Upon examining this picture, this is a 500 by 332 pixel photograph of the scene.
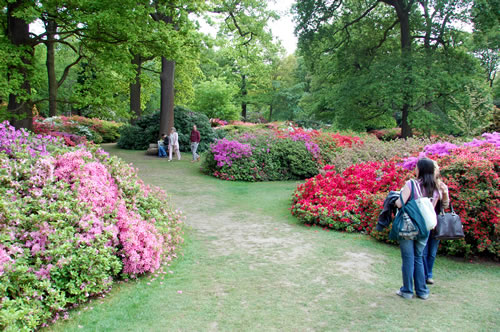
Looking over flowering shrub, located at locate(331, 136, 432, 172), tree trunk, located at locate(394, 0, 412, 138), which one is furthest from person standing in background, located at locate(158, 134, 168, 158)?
tree trunk, located at locate(394, 0, 412, 138)

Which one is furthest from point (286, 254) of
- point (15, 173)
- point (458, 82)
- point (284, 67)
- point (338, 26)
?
point (284, 67)

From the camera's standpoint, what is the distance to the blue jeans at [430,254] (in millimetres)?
4293

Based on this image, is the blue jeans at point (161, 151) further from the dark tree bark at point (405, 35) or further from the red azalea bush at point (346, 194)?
the dark tree bark at point (405, 35)

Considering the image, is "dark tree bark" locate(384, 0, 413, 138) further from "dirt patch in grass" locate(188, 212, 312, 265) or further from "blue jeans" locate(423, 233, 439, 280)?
"blue jeans" locate(423, 233, 439, 280)

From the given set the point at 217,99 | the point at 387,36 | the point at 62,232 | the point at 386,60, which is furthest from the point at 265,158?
the point at 217,99

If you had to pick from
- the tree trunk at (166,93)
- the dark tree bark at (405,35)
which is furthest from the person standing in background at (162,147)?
the dark tree bark at (405,35)

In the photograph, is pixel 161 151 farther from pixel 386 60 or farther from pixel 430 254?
pixel 430 254

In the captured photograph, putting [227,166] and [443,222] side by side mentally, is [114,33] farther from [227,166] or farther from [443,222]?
[443,222]

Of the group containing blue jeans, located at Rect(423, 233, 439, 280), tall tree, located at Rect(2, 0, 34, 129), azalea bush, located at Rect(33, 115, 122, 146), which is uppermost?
tall tree, located at Rect(2, 0, 34, 129)

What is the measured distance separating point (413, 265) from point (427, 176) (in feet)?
3.11

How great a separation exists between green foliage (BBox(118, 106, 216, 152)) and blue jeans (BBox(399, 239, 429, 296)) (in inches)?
627

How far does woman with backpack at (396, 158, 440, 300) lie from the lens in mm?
3875

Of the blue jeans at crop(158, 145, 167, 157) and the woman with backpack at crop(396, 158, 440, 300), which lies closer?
the woman with backpack at crop(396, 158, 440, 300)

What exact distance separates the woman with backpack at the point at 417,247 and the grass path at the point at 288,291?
14 centimetres
